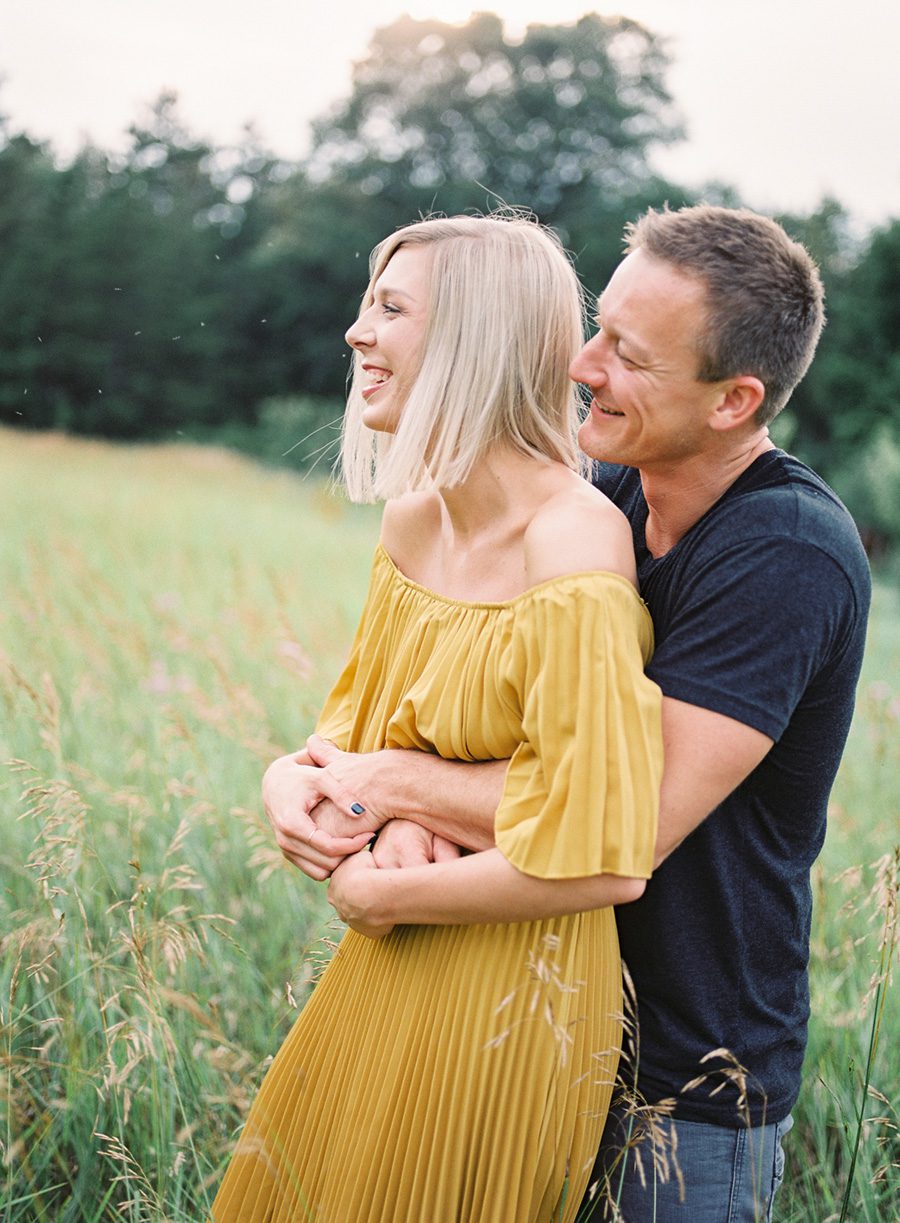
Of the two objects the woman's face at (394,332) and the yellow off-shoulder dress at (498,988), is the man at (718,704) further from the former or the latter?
the woman's face at (394,332)

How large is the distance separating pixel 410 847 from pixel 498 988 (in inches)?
10.2

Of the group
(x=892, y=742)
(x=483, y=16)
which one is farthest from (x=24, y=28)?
(x=483, y=16)

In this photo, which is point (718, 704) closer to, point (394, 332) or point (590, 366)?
point (590, 366)

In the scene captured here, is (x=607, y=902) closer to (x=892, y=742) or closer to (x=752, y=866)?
(x=752, y=866)

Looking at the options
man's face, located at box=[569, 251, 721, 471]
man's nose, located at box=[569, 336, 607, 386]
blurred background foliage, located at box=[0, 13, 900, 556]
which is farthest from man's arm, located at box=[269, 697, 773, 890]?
blurred background foliage, located at box=[0, 13, 900, 556]

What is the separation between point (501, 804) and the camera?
1637mm

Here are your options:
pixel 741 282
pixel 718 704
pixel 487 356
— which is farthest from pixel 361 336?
pixel 718 704

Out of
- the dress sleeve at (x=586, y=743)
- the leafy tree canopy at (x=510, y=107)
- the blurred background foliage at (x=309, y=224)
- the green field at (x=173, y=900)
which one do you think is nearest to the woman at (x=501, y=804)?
the dress sleeve at (x=586, y=743)

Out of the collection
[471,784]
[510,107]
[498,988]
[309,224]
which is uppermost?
[510,107]

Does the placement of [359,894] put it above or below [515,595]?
below

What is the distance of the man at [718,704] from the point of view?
1.56 m

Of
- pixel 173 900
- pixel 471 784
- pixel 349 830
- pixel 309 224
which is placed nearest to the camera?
pixel 471 784

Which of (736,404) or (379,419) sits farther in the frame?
(379,419)

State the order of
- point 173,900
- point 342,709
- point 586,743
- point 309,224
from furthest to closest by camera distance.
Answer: point 309,224
point 173,900
point 342,709
point 586,743
